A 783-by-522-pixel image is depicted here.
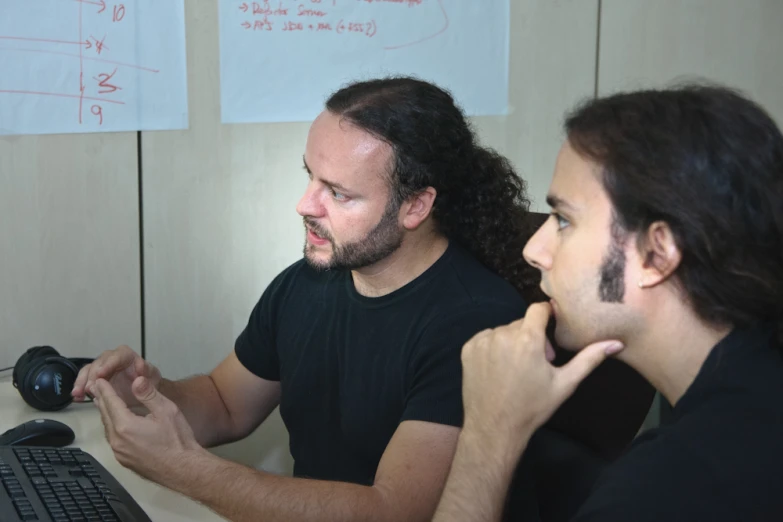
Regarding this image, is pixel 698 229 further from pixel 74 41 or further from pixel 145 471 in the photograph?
pixel 74 41

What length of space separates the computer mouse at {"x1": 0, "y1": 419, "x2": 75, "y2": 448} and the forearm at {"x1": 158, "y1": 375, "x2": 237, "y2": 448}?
0.20 metres

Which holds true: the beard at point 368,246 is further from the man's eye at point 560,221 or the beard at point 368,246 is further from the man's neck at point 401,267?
the man's eye at point 560,221

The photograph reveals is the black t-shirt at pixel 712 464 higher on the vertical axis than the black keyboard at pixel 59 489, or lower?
higher

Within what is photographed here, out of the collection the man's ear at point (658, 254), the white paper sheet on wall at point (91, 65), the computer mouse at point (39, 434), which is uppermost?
the white paper sheet on wall at point (91, 65)

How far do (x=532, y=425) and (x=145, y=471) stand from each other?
1.77 feet

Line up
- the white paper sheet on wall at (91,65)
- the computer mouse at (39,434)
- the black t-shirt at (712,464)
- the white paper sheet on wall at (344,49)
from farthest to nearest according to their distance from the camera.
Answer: the white paper sheet on wall at (344,49)
the white paper sheet on wall at (91,65)
the computer mouse at (39,434)
the black t-shirt at (712,464)

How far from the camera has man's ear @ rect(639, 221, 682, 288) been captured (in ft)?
3.19

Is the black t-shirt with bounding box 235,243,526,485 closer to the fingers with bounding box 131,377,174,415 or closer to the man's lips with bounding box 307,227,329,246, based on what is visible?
the man's lips with bounding box 307,227,329,246

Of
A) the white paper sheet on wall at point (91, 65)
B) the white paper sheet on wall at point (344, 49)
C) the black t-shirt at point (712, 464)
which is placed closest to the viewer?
the black t-shirt at point (712, 464)

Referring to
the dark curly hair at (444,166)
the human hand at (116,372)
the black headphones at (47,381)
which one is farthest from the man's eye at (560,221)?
the black headphones at (47,381)

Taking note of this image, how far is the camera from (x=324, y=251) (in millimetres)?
1457

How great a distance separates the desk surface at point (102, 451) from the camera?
1128mm

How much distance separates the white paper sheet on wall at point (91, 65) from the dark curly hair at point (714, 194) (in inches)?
43.5

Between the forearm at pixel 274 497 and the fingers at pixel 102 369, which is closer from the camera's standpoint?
the forearm at pixel 274 497
